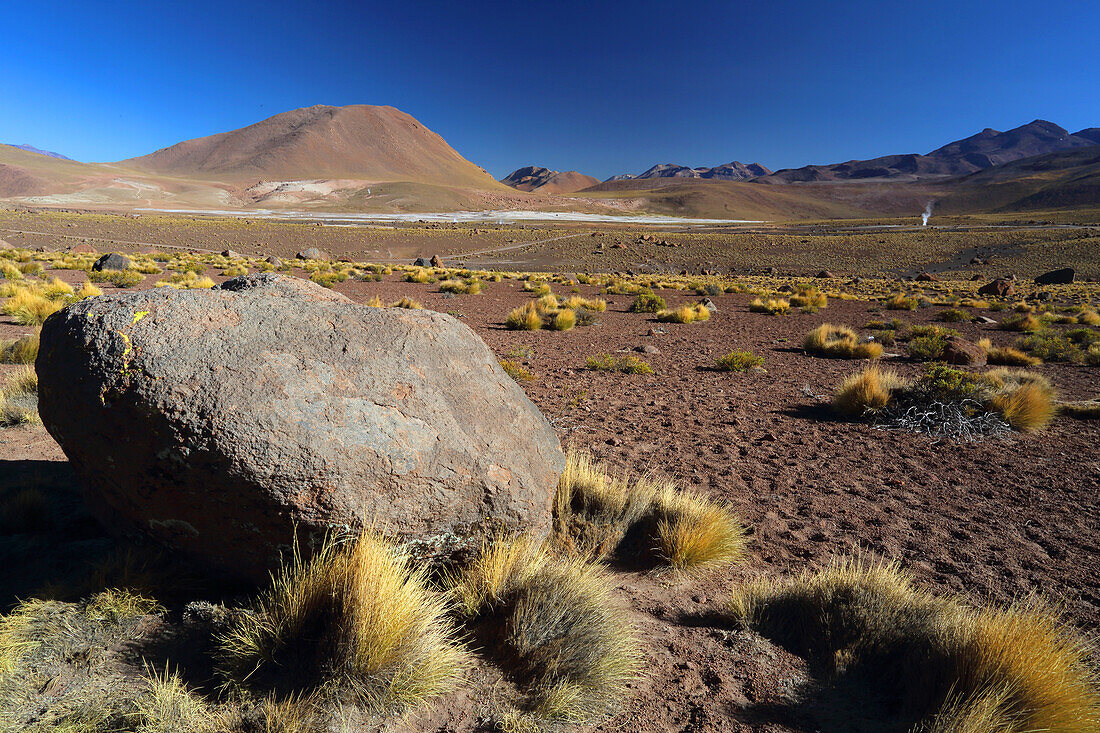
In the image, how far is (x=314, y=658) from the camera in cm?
226

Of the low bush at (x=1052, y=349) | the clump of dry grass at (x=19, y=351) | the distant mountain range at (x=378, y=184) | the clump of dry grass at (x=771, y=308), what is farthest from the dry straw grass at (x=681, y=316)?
the distant mountain range at (x=378, y=184)

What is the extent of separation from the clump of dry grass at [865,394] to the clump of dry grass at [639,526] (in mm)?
4112

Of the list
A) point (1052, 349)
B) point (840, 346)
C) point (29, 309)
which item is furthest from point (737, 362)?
point (29, 309)

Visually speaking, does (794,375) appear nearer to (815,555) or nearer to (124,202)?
(815,555)

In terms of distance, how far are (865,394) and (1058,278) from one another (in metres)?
39.4

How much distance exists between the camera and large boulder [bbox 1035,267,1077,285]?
33.2 metres

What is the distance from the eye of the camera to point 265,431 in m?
2.40

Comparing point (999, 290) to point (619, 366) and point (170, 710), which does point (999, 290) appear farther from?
point (170, 710)

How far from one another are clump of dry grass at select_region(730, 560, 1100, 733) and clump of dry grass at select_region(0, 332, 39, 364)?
9831 millimetres

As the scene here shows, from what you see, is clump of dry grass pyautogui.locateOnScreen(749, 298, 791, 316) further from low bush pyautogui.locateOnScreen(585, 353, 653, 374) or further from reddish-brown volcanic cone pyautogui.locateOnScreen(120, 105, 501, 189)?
reddish-brown volcanic cone pyautogui.locateOnScreen(120, 105, 501, 189)

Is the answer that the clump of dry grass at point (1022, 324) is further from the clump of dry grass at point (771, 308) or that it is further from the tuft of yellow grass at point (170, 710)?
the tuft of yellow grass at point (170, 710)

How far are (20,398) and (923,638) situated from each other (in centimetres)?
820

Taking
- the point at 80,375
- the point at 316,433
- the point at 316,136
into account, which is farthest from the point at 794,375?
the point at 316,136

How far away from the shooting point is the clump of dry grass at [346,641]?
85.3 inches
